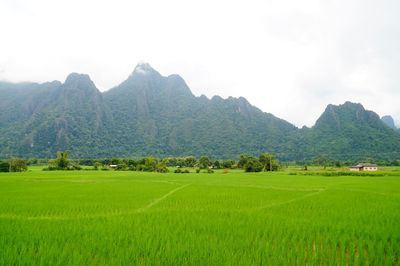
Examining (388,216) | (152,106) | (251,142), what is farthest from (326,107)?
(388,216)

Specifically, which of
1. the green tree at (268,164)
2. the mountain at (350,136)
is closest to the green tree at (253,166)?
the green tree at (268,164)

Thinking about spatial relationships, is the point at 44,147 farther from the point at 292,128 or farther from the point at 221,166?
the point at 292,128

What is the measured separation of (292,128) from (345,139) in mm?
16933

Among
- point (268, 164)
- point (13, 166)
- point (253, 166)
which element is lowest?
point (13, 166)

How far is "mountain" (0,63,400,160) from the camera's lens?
7681 centimetres

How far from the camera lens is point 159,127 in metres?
98.0

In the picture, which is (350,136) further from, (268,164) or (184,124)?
(184,124)

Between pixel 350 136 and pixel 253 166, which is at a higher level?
pixel 350 136

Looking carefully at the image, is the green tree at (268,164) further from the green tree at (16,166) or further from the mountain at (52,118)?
the mountain at (52,118)

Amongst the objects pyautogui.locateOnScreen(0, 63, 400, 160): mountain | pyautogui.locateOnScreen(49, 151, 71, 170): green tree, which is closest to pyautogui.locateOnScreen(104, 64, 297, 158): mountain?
pyautogui.locateOnScreen(0, 63, 400, 160): mountain

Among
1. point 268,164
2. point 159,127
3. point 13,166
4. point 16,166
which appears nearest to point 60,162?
point 16,166

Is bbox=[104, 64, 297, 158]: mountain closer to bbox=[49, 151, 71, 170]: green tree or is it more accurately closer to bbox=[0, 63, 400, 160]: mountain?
bbox=[0, 63, 400, 160]: mountain

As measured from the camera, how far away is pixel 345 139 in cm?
7800

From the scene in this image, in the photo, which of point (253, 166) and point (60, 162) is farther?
point (60, 162)
